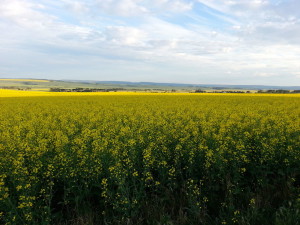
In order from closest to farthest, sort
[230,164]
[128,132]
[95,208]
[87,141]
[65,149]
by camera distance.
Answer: [95,208] → [230,164] → [65,149] → [87,141] → [128,132]

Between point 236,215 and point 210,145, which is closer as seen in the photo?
point 236,215

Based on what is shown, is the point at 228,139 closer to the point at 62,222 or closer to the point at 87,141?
the point at 87,141

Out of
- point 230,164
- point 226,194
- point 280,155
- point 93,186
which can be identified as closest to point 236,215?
point 226,194

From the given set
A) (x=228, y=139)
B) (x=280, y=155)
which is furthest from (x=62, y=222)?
(x=280, y=155)

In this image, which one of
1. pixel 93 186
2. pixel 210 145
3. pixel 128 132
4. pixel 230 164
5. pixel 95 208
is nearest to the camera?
pixel 95 208

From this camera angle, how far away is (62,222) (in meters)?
4.88

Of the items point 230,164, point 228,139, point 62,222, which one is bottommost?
point 62,222

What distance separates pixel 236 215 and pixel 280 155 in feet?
9.63

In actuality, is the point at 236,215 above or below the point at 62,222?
above

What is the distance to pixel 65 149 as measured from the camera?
22.7 ft

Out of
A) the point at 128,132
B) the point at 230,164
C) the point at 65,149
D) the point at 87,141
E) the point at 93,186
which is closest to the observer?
the point at 93,186

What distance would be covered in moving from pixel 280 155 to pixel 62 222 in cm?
613

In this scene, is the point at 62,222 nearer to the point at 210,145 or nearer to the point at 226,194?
the point at 226,194

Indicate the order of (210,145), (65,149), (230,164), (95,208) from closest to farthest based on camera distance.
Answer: (95,208), (230,164), (65,149), (210,145)
